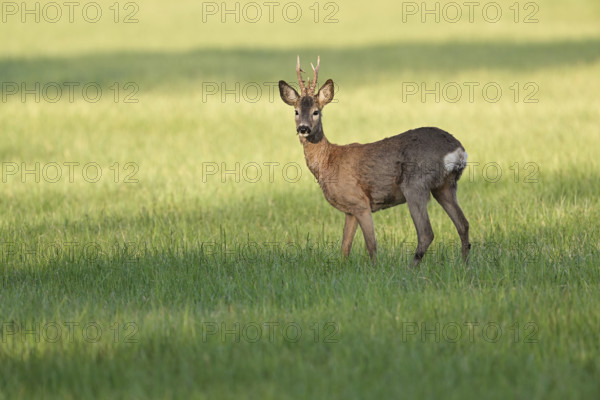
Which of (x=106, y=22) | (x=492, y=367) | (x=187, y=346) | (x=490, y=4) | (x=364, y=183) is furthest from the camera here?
(x=490, y=4)

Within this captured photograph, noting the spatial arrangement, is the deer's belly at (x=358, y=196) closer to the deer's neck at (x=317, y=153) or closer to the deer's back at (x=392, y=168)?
the deer's back at (x=392, y=168)

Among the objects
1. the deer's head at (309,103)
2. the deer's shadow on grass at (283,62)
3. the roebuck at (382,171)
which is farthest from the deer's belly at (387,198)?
the deer's shadow on grass at (283,62)

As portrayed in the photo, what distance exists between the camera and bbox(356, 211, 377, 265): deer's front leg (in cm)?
830

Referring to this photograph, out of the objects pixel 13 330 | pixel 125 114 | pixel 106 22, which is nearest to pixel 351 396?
pixel 13 330

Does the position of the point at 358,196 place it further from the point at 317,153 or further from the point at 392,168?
the point at 317,153

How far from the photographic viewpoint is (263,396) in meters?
4.98

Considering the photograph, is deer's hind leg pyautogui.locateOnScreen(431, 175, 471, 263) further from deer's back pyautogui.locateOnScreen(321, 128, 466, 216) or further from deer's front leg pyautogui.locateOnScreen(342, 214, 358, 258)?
deer's front leg pyautogui.locateOnScreen(342, 214, 358, 258)

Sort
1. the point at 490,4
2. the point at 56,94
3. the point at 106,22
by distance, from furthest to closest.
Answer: the point at 490,4, the point at 106,22, the point at 56,94

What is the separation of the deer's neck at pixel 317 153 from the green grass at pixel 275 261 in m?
0.77

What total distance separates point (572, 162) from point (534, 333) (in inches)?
304

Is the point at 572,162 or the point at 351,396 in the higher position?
the point at 572,162

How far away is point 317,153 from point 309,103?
653mm

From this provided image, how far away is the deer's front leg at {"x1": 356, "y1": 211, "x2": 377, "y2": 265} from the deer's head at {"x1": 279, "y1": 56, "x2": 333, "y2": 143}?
97 cm

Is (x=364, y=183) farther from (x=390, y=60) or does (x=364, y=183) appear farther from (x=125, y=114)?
(x=390, y=60)
